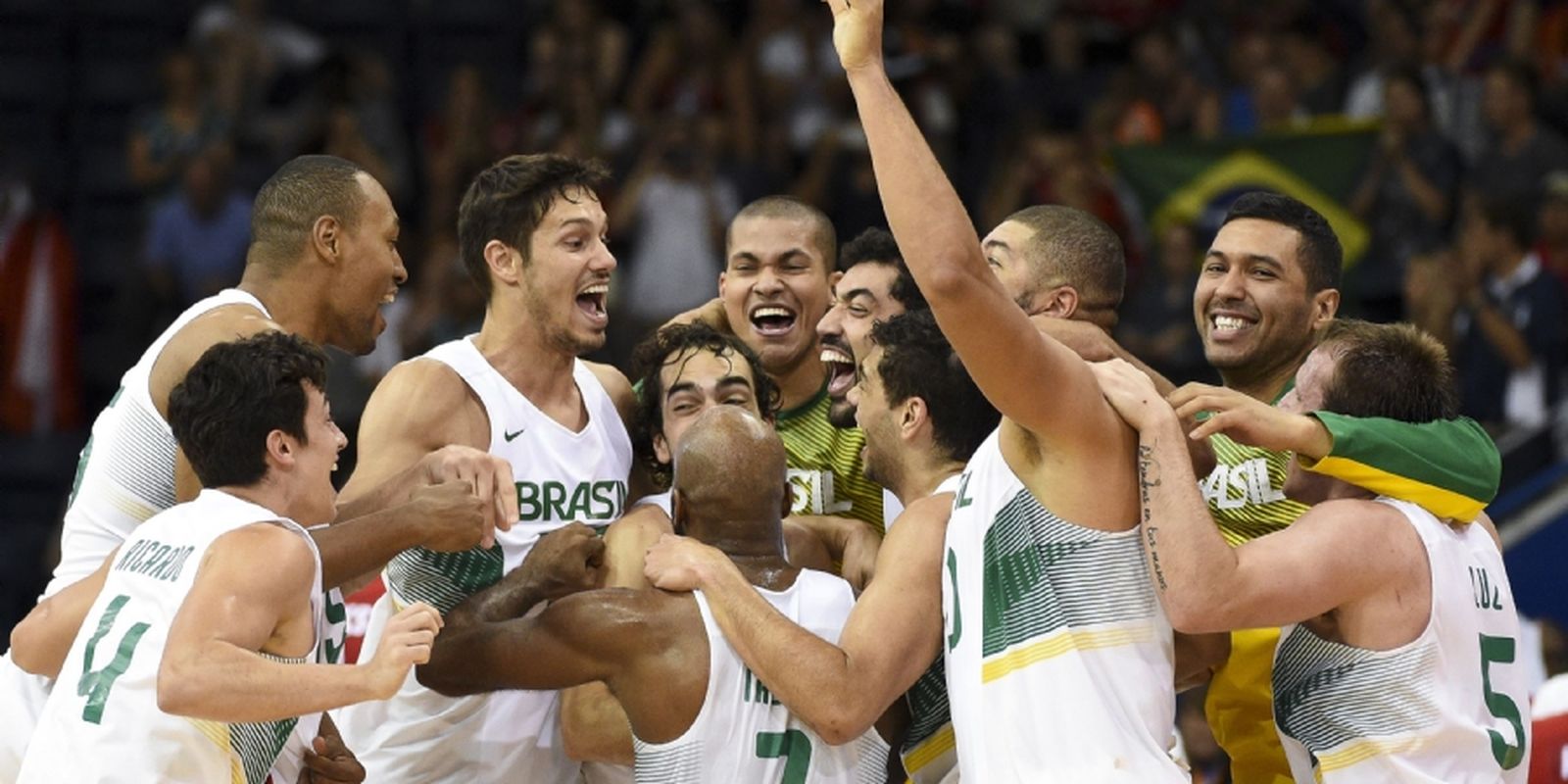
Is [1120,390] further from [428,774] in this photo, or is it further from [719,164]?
[719,164]

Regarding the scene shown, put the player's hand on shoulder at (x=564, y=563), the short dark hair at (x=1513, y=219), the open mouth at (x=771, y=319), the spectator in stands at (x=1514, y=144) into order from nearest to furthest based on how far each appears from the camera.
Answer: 1. the player's hand on shoulder at (x=564, y=563)
2. the open mouth at (x=771, y=319)
3. the short dark hair at (x=1513, y=219)
4. the spectator in stands at (x=1514, y=144)

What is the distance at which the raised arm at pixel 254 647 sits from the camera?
4.88 meters

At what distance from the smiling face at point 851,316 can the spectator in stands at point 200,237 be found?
788cm

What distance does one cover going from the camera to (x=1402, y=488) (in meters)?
5.27

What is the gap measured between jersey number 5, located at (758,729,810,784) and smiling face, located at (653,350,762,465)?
1.22m

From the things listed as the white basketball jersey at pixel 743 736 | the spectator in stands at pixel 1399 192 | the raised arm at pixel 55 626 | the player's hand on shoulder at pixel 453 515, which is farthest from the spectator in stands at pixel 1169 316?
the raised arm at pixel 55 626

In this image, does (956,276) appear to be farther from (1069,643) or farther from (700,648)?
(700,648)

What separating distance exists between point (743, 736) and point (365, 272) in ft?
6.63

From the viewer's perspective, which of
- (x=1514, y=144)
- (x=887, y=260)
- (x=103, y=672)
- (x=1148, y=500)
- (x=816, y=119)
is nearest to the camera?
(x=1148, y=500)

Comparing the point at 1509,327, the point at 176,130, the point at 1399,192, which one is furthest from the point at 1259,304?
the point at 176,130

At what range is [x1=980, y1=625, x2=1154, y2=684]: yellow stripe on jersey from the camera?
5059 mm

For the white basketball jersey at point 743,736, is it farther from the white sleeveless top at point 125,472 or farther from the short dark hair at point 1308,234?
the short dark hair at point 1308,234

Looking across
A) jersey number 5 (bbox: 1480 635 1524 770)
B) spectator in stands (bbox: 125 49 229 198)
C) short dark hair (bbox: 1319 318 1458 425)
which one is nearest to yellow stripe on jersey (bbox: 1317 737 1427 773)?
jersey number 5 (bbox: 1480 635 1524 770)

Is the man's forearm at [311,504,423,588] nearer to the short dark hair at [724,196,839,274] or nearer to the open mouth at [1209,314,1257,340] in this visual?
the short dark hair at [724,196,839,274]
